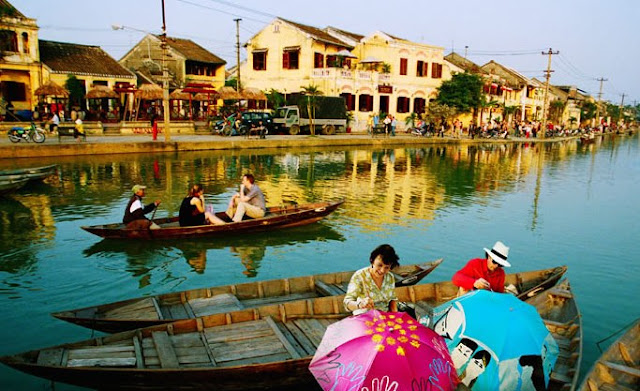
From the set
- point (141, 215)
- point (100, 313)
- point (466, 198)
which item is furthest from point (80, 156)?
point (100, 313)

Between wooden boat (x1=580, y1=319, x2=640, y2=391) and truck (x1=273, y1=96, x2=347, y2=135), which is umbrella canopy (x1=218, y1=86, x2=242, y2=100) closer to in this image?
truck (x1=273, y1=96, x2=347, y2=135)

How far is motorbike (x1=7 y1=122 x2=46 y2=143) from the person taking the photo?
2312cm

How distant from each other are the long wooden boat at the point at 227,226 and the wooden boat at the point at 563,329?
625 cm

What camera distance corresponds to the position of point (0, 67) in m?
30.8

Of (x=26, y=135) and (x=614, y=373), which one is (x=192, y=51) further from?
(x=614, y=373)

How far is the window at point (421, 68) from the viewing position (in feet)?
152

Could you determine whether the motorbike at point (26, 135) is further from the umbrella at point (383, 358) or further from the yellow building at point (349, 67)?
the umbrella at point (383, 358)

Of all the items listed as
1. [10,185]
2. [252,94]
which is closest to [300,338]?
[10,185]

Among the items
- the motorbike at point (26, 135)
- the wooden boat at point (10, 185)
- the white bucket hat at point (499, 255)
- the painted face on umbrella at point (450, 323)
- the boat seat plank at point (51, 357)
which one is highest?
the motorbike at point (26, 135)

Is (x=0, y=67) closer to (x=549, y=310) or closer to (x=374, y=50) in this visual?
(x=374, y=50)

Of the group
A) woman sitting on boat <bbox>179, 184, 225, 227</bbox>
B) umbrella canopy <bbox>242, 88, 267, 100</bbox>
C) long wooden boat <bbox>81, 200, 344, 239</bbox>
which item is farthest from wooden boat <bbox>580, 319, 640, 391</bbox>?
umbrella canopy <bbox>242, 88, 267, 100</bbox>

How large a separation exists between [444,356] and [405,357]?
1.52ft

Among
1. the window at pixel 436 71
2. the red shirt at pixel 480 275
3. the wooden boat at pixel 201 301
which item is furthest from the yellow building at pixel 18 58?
the window at pixel 436 71

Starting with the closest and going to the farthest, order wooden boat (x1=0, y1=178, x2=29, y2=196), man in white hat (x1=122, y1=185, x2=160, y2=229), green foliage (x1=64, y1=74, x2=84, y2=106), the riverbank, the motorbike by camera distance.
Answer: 1. man in white hat (x1=122, y1=185, x2=160, y2=229)
2. wooden boat (x1=0, y1=178, x2=29, y2=196)
3. the riverbank
4. the motorbike
5. green foliage (x1=64, y1=74, x2=84, y2=106)
